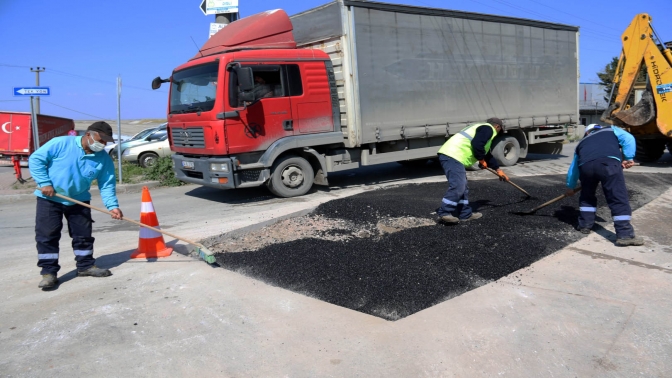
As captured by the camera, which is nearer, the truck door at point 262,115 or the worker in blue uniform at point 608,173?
the worker in blue uniform at point 608,173

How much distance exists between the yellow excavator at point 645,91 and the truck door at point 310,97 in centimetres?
739

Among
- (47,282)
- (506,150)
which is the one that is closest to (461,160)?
(47,282)

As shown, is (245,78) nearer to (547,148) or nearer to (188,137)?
(188,137)

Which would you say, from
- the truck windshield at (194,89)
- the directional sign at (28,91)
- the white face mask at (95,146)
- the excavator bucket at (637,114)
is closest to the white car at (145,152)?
the directional sign at (28,91)

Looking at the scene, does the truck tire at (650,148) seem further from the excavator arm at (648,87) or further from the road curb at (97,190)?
the road curb at (97,190)

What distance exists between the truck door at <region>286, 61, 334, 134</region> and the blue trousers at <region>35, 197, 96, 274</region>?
15.8 ft

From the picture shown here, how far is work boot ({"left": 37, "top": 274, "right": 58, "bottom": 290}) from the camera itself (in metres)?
4.51

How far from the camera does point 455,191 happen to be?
636 cm

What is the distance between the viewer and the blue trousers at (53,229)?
4504 millimetres

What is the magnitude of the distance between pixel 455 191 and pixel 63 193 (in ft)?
13.9

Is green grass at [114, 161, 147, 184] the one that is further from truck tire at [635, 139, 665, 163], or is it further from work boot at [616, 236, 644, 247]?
truck tire at [635, 139, 665, 163]

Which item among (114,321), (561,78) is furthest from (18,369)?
(561,78)

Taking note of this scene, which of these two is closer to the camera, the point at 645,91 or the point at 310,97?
the point at 310,97

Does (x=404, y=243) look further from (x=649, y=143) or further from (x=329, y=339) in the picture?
(x=649, y=143)
